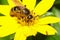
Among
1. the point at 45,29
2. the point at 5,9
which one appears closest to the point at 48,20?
the point at 45,29

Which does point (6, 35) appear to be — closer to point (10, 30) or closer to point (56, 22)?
point (10, 30)

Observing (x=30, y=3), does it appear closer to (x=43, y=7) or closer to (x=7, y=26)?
(x=43, y=7)

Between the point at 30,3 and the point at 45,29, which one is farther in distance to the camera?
the point at 30,3

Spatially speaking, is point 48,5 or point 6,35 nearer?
point 6,35

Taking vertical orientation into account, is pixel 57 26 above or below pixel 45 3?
below

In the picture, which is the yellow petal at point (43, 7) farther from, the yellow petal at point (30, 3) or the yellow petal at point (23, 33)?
the yellow petal at point (23, 33)

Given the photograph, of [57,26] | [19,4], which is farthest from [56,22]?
[19,4]

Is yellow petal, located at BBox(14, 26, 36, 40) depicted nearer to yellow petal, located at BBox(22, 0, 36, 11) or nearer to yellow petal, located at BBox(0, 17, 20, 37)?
yellow petal, located at BBox(0, 17, 20, 37)

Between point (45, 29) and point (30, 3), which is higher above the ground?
point (30, 3)
